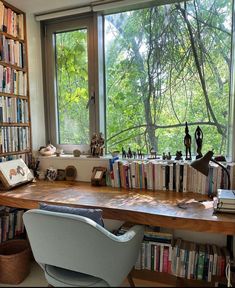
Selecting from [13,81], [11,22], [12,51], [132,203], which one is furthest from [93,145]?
[11,22]

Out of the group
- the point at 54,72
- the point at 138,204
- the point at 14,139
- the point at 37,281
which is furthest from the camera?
the point at 54,72

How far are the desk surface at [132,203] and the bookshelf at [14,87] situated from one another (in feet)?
1.35

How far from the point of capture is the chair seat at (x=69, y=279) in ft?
3.94

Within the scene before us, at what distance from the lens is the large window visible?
2.03 metres

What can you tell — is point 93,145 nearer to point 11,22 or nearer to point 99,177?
point 99,177

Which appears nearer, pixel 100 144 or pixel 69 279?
pixel 69 279

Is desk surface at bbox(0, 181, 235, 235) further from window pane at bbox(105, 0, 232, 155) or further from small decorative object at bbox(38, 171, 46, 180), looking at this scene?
window pane at bbox(105, 0, 232, 155)

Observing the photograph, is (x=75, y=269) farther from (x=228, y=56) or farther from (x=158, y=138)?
(x=228, y=56)

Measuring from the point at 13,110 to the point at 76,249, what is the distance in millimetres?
1533

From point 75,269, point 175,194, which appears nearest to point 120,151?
point 175,194

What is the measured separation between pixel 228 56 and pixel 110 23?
1168 millimetres

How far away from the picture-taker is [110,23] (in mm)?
2340

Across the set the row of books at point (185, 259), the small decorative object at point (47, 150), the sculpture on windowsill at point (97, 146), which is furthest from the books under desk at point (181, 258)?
the small decorative object at point (47, 150)

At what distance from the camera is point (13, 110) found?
2182 millimetres
